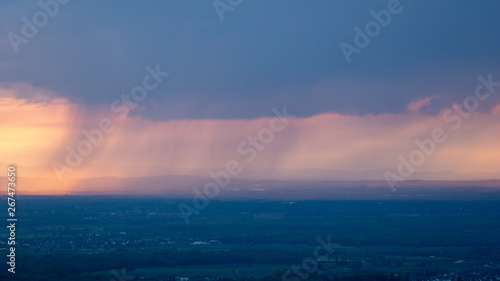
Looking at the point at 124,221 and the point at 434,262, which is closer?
the point at 434,262

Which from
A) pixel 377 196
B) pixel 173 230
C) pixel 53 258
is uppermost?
pixel 377 196

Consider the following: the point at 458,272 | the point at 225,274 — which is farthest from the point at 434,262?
the point at 225,274

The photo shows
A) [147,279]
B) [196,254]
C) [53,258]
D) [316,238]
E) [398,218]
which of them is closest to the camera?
[147,279]

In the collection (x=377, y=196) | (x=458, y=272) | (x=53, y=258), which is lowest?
(x=458, y=272)

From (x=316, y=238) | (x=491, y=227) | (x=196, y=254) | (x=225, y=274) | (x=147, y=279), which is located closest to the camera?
(x=147, y=279)

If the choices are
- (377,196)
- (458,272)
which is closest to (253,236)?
(458,272)

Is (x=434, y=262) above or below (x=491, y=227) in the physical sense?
below

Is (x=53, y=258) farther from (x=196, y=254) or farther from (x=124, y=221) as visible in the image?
(x=124, y=221)

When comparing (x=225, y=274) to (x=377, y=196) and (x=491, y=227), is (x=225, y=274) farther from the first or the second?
(x=377, y=196)

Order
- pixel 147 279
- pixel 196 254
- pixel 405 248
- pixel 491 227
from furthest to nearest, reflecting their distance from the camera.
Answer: pixel 491 227, pixel 405 248, pixel 196 254, pixel 147 279
